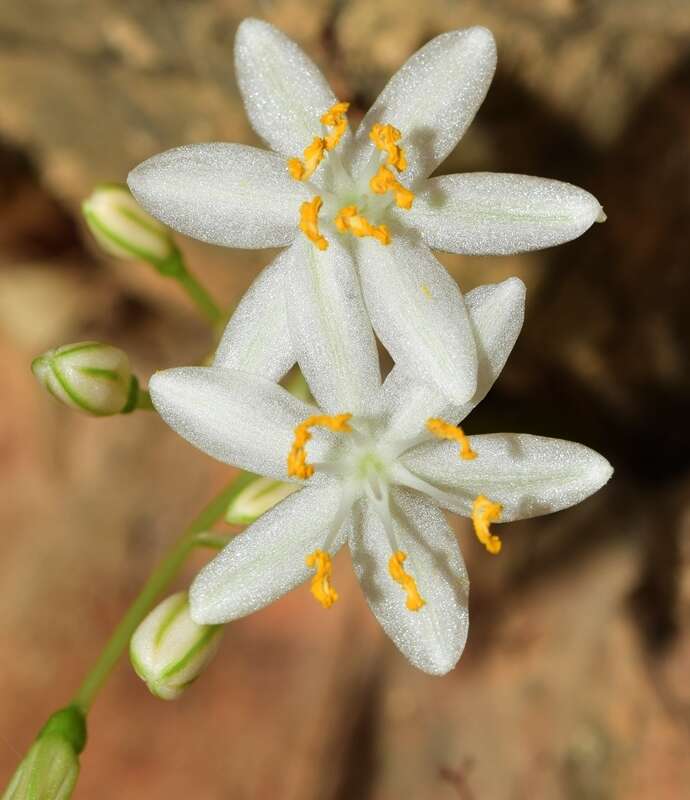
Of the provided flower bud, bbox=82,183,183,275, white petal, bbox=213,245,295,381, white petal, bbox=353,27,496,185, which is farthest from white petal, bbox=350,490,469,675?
flower bud, bbox=82,183,183,275

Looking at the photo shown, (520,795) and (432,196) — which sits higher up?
(432,196)

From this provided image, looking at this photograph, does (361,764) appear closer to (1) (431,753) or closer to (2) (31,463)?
(1) (431,753)

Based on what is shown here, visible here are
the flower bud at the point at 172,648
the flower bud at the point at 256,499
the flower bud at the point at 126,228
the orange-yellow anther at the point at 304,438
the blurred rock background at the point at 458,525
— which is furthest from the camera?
the blurred rock background at the point at 458,525

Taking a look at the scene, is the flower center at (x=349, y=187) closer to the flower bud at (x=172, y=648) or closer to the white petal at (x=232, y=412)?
the white petal at (x=232, y=412)

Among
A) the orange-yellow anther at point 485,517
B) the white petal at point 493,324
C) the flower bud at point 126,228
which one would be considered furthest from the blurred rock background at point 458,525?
the orange-yellow anther at point 485,517

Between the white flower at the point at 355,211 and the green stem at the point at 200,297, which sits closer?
the white flower at the point at 355,211

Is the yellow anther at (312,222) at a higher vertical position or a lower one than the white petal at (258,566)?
higher

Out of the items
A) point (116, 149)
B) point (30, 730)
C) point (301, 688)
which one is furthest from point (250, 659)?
point (116, 149)

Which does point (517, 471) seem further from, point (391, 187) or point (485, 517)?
point (391, 187)

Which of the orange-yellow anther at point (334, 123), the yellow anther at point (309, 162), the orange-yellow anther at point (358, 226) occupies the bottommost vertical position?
the orange-yellow anther at point (358, 226)
